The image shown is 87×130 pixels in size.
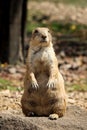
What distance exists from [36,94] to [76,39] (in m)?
12.1

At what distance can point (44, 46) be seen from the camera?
670 cm

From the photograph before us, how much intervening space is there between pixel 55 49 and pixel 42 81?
33.4 feet

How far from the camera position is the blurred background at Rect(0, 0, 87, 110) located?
1071cm

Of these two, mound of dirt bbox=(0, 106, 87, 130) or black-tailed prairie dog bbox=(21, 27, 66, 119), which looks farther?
black-tailed prairie dog bbox=(21, 27, 66, 119)

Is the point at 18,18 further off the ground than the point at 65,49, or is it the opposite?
the point at 18,18

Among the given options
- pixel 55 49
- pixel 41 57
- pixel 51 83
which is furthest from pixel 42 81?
pixel 55 49

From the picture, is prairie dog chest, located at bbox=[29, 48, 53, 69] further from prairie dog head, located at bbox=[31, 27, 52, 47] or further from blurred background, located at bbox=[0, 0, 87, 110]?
blurred background, located at bbox=[0, 0, 87, 110]

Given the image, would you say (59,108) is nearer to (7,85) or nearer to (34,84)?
(34,84)

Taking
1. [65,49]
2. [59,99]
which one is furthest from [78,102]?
[65,49]

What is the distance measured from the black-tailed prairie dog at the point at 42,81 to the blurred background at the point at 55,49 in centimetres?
158

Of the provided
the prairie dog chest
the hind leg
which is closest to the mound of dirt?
the hind leg

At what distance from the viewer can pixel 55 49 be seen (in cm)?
1689

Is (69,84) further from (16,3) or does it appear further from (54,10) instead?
(54,10)

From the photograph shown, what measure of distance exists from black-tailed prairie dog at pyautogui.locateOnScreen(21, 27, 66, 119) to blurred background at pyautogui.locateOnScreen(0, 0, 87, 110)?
5.18 feet
